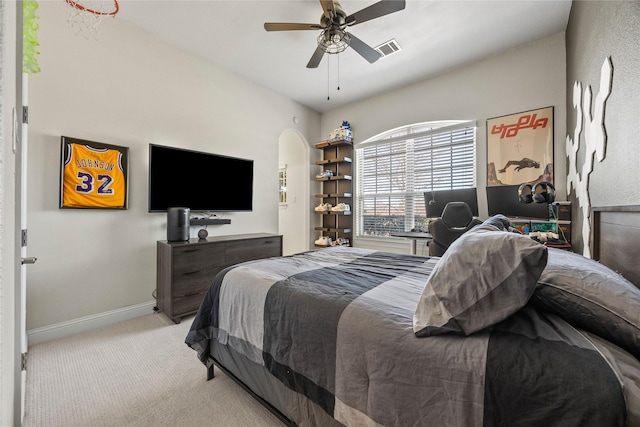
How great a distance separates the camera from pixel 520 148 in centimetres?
313

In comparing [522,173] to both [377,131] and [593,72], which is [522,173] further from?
[377,131]

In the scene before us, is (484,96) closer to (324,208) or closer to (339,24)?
(339,24)

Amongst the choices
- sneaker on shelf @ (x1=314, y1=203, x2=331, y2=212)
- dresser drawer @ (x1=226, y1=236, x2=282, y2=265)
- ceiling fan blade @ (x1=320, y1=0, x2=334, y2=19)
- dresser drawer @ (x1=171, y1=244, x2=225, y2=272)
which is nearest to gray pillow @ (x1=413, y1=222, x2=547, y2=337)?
ceiling fan blade @ (x1=320, y1=0, x2=334, y2=19)

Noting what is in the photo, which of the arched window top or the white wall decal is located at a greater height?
the arched window top

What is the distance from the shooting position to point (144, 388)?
1654 millimetres

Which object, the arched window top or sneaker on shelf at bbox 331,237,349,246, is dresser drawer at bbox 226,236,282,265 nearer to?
sneaker on shelf at bbox 331,237,349,246

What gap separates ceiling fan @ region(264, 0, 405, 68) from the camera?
2.10 meters

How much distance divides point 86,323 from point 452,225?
3759 mm

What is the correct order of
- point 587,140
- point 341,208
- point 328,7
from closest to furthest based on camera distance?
point 587,140 → point 328,7 → point 341,208

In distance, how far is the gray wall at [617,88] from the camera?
1.14 m

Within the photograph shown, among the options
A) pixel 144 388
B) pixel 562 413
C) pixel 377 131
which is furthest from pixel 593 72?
pixel 144 388

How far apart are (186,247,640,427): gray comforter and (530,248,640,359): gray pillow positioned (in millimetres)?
28

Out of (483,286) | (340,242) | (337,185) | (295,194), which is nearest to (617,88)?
(483,286)

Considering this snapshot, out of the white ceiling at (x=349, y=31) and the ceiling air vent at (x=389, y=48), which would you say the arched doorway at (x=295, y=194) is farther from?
the ceiling air vent at (x=389, y=48)
